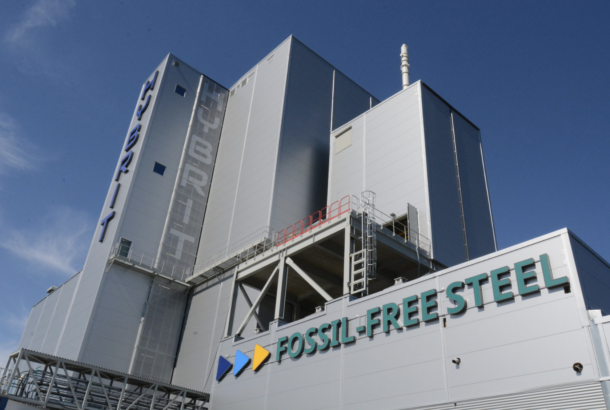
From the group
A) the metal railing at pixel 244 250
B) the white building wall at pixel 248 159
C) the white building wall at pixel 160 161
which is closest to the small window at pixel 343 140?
the white building wall at pixel 248 159

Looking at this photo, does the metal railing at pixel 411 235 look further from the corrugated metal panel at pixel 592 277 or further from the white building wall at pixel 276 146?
the corrugated metal panel at pixel 592 277

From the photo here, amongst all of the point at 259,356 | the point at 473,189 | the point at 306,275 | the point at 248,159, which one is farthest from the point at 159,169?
the point at 473,189

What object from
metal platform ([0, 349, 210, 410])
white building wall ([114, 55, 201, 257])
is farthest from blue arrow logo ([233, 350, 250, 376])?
white building wall ([114, 55, 201, 257])

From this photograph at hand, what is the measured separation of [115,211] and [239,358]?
22.2 meters

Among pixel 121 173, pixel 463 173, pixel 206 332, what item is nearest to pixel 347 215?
pixel 463 173

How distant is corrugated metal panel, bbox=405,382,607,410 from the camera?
49.8ft

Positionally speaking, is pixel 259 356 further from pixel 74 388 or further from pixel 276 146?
pixel 276 146

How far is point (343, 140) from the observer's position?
4294cm

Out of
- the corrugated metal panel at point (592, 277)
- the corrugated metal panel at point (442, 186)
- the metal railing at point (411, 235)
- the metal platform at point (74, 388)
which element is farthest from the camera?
the corrugated metal panel at point (442, 186)

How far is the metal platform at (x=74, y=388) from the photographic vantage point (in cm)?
2600

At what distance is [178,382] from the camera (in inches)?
1575

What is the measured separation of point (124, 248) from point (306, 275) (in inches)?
819

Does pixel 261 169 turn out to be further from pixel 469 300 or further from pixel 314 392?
pixel 469 300

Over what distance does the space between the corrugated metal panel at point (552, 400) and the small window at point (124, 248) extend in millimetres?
31643
